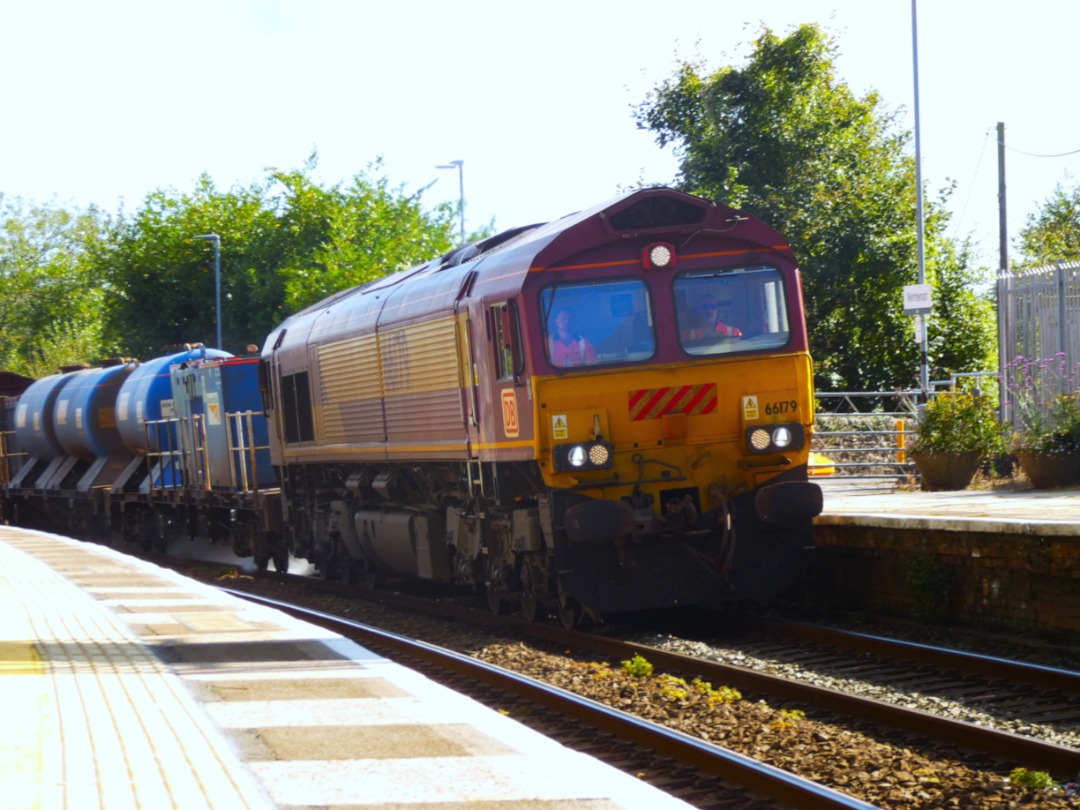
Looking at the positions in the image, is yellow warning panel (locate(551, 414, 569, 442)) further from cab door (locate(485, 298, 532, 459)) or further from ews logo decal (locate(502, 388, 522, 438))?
ews logo decal (locate(502, 388, 522, 438))

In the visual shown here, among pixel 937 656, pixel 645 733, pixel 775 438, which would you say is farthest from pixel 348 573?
pixel 645 733

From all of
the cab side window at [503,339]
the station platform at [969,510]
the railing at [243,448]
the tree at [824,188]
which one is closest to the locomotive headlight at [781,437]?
the station platform at [969,510]

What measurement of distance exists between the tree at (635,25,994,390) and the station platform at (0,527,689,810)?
23.7m

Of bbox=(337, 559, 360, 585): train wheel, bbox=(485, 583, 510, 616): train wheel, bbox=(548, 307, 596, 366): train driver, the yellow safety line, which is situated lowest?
bbox=(337, 559, 360, 585): train wheel

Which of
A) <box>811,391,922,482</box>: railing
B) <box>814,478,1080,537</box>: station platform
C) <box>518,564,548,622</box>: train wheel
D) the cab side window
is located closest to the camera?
<box>814,478,1080,537</box>: station platform

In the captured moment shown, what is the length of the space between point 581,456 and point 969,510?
388 cm

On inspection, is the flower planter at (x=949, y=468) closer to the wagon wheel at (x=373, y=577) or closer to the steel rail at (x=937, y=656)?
the steel rail at (x=937, y=656)

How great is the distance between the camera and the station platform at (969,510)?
10.5 metres

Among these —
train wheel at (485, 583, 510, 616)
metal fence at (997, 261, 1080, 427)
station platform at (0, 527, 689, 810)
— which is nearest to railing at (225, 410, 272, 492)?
train wheel at (485, 583, 510, 616)

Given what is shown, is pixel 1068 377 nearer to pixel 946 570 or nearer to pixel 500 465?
pixel 946 570

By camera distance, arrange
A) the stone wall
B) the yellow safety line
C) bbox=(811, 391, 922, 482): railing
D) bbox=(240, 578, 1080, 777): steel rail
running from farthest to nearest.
Answer: bbox=(811, 391, 922, 482): railing < the stone wall < bbox=(240, 578, 1080, 777): steel rail < the yellow safety line

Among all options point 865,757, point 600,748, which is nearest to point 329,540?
point 600,748

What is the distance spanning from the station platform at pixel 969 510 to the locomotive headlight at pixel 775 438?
1034 millimetres

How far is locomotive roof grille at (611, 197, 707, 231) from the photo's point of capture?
12.0m
